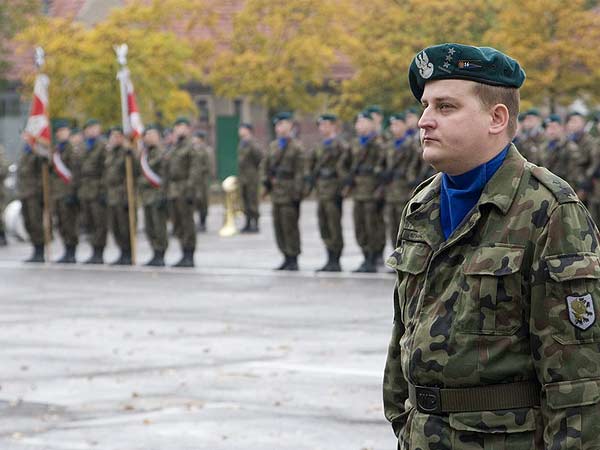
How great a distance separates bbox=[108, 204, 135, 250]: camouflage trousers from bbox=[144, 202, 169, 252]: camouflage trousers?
1.26 ft

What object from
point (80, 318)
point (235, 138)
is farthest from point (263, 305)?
point (235, 138)

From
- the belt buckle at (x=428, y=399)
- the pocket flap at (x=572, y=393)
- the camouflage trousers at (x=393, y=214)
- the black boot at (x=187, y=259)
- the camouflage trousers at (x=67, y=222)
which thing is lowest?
the black boot at (x=187, y=259)

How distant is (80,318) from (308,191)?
21.8 feet

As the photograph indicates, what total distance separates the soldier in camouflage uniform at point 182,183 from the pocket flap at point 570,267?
1899 centimetres

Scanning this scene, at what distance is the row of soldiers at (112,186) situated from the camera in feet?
75.6

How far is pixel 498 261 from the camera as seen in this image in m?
4.02

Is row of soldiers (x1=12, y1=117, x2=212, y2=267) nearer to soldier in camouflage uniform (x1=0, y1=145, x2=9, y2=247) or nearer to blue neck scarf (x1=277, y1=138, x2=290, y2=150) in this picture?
blue neck scarf (x1=277, y1=138, x2=290, y2=150)

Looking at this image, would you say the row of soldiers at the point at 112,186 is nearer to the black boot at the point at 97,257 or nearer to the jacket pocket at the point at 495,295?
the black boot at the point at 97,257

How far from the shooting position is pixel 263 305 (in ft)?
55.3

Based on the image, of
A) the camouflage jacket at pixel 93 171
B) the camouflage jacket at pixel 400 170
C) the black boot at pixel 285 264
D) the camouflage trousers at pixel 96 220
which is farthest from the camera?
the camouflage jacket at pixel 93 171

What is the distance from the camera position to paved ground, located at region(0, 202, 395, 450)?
927 cm

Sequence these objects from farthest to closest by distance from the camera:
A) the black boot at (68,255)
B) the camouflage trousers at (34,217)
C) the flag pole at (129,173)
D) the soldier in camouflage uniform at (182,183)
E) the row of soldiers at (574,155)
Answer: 1. the camouflage trousers at (34,217)
2. the black boot at (68,255)
3. the flag pole at (129,173)
4. the soldier in camouflage uniform at (182,183)
5. the row of soldiers at (574,155)

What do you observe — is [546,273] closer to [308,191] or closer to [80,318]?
[80,318]

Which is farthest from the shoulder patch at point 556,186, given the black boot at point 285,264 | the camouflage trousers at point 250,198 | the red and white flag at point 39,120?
the camouflage trousers at point 250,198
